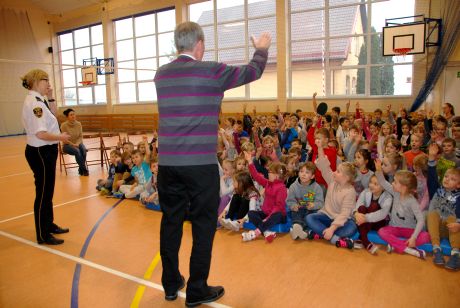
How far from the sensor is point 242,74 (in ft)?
7.02

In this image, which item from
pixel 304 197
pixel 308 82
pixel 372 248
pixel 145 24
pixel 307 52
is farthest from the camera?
pixel 145 24

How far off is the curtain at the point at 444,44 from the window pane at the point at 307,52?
399 centimetres

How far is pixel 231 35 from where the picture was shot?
15.3 metres

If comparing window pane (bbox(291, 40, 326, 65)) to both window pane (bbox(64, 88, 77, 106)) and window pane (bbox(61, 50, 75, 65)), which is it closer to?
window pane (bbox(61, 50, 75, 65))

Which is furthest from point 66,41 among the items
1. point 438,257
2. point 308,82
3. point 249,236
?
point 438,257

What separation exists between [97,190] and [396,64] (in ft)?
33.8

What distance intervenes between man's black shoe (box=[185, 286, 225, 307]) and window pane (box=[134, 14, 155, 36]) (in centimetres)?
1667

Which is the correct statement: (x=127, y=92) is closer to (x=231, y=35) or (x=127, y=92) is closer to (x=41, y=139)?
(x=231, y=35)

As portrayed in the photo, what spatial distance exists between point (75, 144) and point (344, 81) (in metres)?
9.49

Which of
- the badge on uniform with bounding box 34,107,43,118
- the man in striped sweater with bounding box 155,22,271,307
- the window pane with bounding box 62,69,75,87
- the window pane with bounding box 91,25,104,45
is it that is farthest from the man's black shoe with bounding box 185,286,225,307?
the window pane with bounding box 62,69,75,87

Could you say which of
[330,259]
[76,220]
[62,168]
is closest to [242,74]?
[330,259]

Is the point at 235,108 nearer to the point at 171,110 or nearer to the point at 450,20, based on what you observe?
the point at 450,20

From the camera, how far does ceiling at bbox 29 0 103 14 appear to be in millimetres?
18922

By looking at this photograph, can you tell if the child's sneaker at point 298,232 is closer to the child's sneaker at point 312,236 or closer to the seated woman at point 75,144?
the child's sneaker at point 312,236
